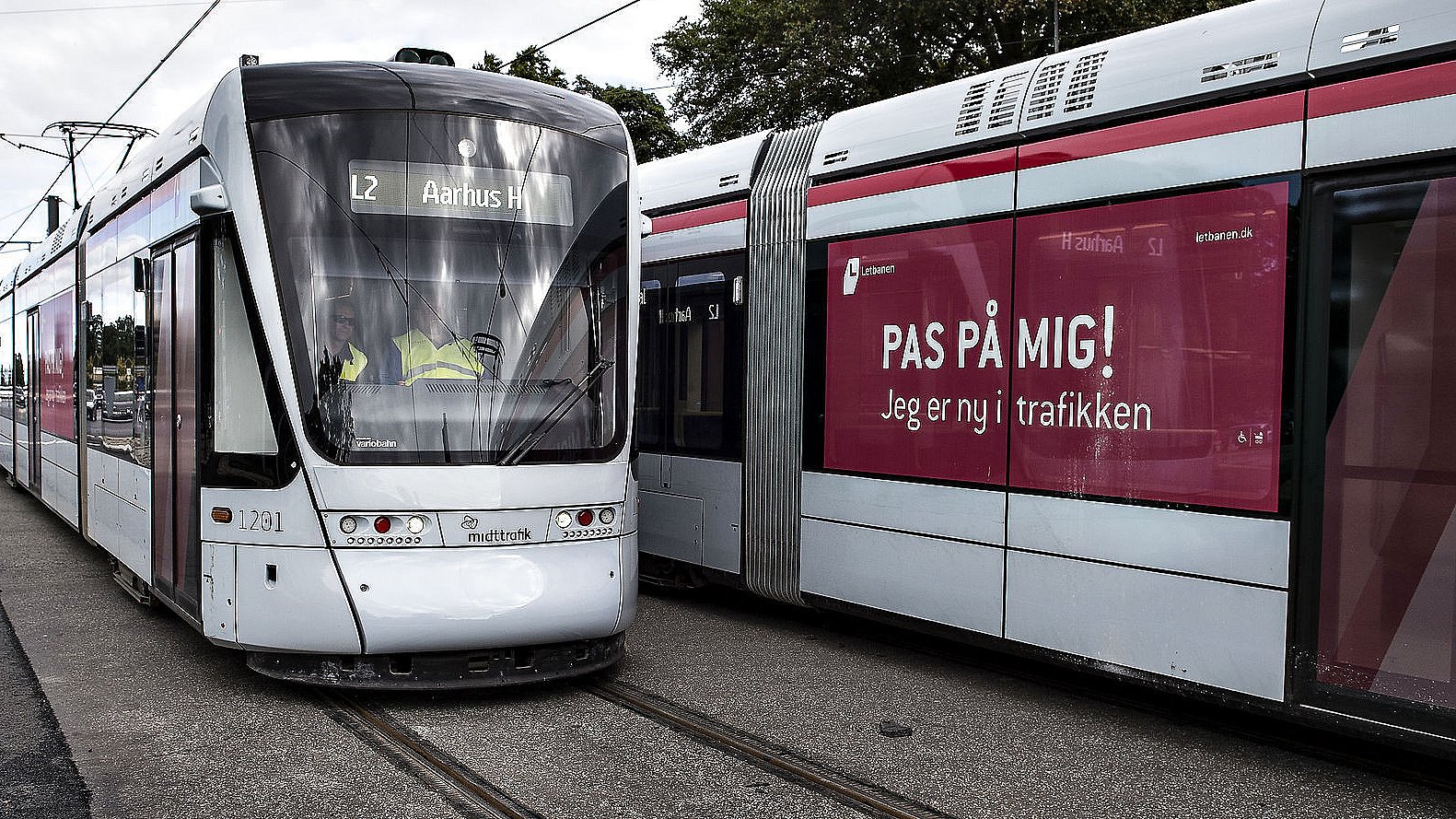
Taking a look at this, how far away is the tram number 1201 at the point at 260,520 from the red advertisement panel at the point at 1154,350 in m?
3.70

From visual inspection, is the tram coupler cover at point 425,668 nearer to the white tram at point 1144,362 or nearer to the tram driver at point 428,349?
the tram driver at point 428,349

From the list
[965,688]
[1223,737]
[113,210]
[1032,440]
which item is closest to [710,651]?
[965,688]

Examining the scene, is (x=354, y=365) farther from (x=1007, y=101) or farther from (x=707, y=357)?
(x=1007, y=101)

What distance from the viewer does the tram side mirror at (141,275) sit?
25.4ft

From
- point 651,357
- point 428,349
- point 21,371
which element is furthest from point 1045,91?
point 21,371

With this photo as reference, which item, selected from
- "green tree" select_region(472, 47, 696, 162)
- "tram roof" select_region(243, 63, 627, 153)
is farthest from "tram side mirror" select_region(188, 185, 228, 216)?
"green tree" select_region(472, 47, 696, 162)

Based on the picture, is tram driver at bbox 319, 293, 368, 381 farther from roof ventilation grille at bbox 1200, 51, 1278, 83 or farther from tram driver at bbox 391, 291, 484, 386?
roof ventilation grille at bbox 1200, 51, 1278, 83

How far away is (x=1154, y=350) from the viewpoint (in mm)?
5715

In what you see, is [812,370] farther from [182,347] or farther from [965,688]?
[182,347]

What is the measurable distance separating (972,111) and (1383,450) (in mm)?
2877

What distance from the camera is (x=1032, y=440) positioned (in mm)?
6324

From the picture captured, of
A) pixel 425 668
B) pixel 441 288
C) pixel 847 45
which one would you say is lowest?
pixel 425 668

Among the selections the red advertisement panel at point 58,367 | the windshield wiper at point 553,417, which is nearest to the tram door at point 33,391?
the red advertisement panel at point 58,367

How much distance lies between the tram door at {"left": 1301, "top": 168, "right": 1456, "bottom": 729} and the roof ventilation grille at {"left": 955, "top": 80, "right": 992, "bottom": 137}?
6.70ft
